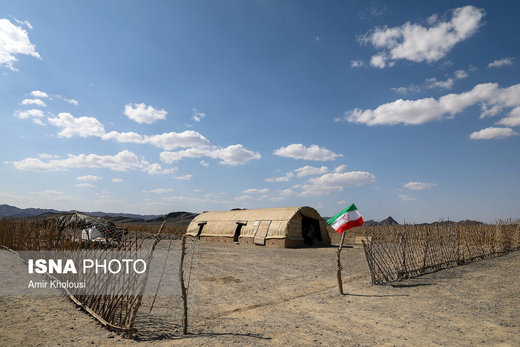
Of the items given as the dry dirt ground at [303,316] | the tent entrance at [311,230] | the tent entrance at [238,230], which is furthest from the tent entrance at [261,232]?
the dry dirt ground at [303,316]

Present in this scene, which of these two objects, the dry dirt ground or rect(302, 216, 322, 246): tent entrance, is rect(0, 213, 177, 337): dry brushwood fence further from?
rect(302, 216, 322, 246): tent entrance

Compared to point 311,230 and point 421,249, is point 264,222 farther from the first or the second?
point 421,249

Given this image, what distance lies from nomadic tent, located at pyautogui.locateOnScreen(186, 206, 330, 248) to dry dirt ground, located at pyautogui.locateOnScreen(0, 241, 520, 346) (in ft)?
38.7

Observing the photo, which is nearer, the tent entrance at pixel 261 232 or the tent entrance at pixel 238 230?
the tent entrance at pixel 261 232

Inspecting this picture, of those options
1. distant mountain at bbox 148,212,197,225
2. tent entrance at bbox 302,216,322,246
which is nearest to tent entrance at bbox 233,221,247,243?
tent entrance at bbox 302,216,322,246

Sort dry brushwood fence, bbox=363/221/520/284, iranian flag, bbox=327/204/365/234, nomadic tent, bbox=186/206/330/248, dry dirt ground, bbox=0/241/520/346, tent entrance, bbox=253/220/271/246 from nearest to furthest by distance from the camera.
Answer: dry dirt ground, bbox=0/241/520/346 < iranian flag, bbox=327/204/365/234 < dry brushwood fence, bbox=363/221/520/284 < nomadic tent, bbox=186/206/330/248 < tent entrance, bbox=253/220/271/246

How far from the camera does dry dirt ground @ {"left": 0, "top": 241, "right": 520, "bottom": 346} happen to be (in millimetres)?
5215

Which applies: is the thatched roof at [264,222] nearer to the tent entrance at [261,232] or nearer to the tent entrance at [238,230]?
the tent entrance at [261,232]

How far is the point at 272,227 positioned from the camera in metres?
23.0

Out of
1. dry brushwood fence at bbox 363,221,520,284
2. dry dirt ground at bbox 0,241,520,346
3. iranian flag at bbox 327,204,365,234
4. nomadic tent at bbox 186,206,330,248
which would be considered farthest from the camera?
nomadic tent at bbox 186,206,330,248

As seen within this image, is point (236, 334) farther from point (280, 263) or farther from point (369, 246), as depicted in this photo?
point (280, 263)

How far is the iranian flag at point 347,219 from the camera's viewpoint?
9.50 m

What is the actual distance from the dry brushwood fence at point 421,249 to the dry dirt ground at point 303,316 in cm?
67

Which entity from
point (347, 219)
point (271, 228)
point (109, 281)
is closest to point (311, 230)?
point (271, 228)
